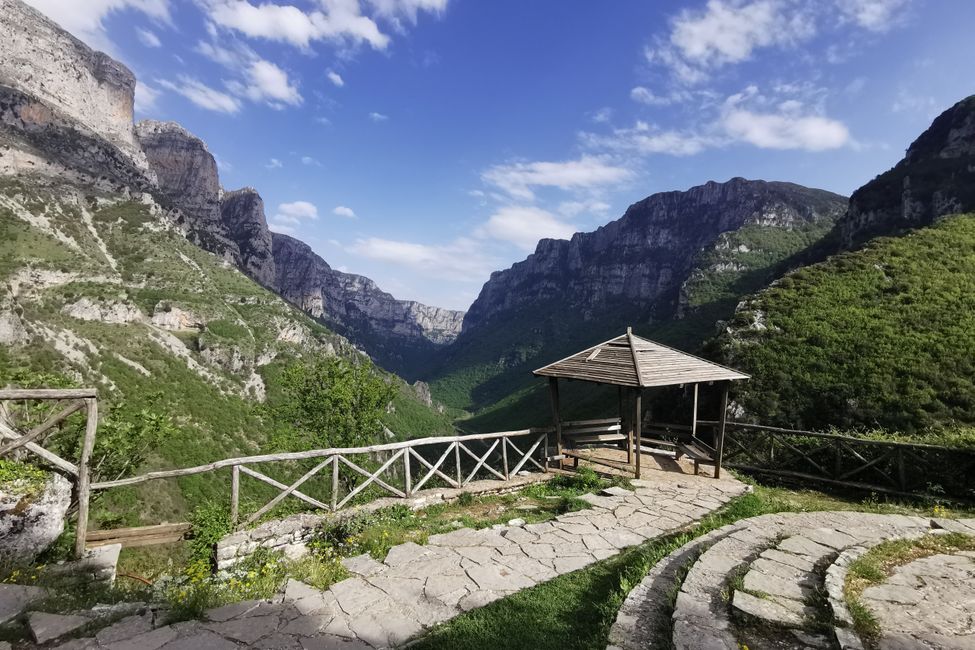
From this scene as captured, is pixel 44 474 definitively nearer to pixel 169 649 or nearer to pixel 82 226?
pixel 169 649

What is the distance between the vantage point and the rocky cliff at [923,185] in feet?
160

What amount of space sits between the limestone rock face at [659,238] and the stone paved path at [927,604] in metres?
121

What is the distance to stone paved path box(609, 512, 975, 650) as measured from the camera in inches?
135

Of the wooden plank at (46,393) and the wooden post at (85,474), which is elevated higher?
the wooden plank at (46,393)

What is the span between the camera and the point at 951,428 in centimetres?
1538

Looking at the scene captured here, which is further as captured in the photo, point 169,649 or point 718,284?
point 718,284

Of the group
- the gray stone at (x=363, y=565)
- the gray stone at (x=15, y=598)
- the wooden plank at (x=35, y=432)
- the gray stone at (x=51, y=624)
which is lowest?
the gray stone at (x=363, y=565)

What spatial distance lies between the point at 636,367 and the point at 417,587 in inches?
292

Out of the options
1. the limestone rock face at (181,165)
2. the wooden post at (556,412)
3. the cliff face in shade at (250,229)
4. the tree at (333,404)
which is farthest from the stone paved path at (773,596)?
the limestone rock face at (181,165)

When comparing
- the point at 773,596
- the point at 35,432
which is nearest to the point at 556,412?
the point at 773,596

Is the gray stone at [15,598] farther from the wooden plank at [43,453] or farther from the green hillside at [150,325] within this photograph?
the green hillside at [150,325]

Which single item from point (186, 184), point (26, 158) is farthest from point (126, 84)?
point (26, 158)

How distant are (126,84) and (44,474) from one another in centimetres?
18972

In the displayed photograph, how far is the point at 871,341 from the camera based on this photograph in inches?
805
